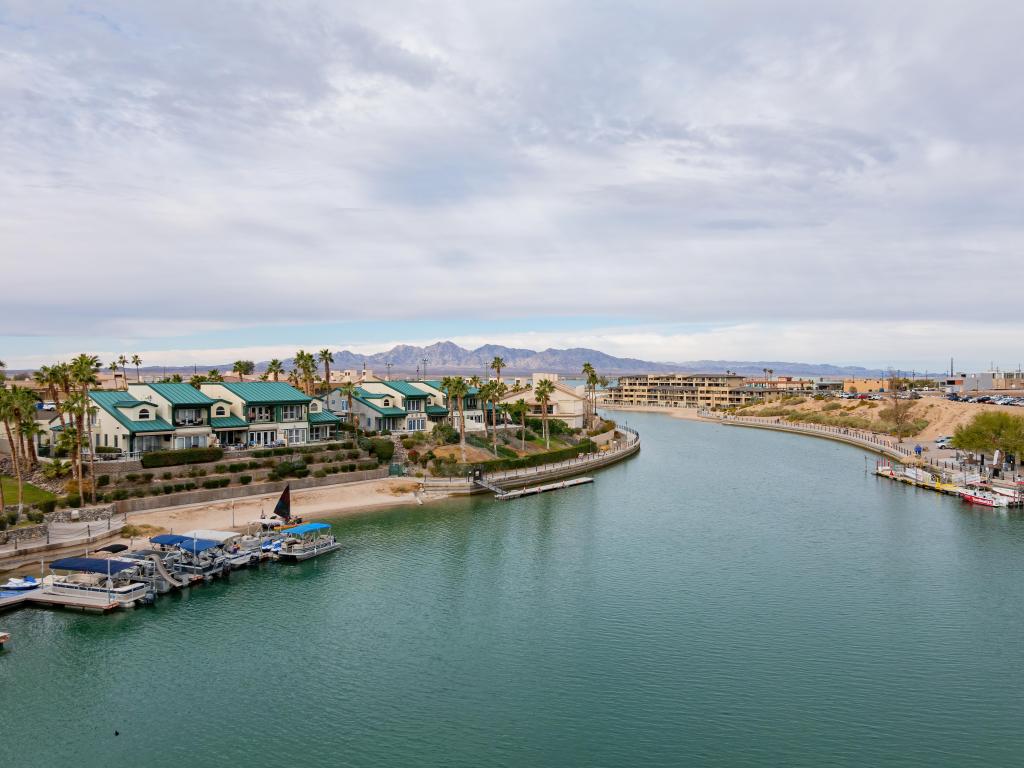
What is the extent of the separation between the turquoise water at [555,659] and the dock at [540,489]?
680 inches

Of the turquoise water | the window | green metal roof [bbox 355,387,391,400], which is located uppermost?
green metal roof [bbox 355,387,391,400]

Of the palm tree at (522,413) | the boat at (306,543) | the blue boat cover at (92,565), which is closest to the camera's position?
the blue boat cover at (92,565)

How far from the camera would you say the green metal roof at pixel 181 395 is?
7588 centimetres

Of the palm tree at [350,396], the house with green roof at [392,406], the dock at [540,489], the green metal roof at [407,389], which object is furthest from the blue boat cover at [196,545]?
the green metal roof at [407,389]

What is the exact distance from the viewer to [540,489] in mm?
86938

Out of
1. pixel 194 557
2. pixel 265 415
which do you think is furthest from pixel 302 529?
pixel 265 415

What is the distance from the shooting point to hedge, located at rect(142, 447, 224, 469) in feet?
224

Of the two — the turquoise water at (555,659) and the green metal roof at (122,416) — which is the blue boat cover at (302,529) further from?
the green metal roof at (122,416)

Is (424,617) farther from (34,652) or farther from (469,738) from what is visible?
(34,652)

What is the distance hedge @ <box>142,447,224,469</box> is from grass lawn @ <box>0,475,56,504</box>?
27.5ft

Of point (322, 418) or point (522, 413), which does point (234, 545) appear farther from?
point (522, 413)

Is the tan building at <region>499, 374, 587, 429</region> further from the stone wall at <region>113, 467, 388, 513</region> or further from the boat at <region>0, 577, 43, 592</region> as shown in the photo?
the boat at <region>0, 577, 43, 592</region>

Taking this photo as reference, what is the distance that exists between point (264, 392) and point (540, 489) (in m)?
33.9

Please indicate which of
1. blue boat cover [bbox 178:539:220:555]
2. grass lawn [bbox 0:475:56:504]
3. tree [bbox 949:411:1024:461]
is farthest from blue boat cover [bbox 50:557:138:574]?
tree [bbox 949:411:1024:461]
